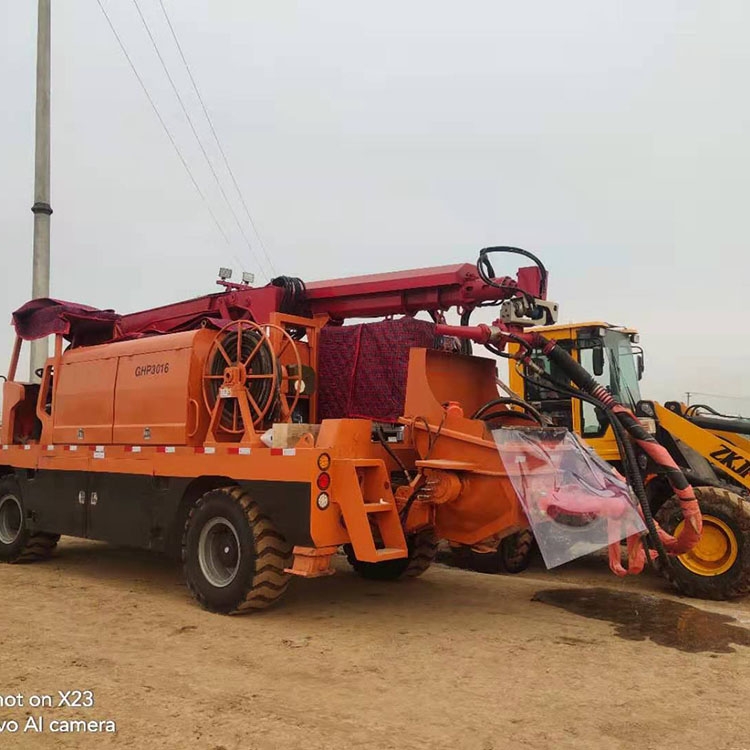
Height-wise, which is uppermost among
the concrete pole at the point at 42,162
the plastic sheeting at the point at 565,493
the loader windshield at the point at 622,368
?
the concrete pole at the point at 42,162

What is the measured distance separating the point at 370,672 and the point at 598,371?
499 cm

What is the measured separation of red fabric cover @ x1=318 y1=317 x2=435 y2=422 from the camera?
7.22m

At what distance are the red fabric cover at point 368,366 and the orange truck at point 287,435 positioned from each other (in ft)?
0.06

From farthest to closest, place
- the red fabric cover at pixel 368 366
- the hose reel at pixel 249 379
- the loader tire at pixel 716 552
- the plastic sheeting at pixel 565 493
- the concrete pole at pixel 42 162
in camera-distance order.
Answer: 1. the concrete pole at pixel 42 162
2. the loader tire at pixel 716 552
3. the red fabric cover at pixel 368 366
4. the hose reel at pixel 249 379
5. the plastic sheeting at pixel 565 493

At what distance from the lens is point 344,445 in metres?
6.22

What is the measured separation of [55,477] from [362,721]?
5.97 m

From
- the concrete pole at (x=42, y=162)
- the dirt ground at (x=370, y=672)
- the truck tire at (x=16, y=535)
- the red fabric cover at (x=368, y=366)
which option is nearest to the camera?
the dirt ground at (x=370, y=672)

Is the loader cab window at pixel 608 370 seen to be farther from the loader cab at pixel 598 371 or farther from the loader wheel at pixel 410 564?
the loader wheel at pixel 410 564

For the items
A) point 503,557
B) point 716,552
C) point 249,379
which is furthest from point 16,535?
point 716,552

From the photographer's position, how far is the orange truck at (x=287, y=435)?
20.0 ft

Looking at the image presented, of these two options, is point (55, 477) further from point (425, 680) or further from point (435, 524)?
point (425, 680)

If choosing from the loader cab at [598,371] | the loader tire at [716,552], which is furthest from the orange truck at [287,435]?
the loader tire at [716,552]

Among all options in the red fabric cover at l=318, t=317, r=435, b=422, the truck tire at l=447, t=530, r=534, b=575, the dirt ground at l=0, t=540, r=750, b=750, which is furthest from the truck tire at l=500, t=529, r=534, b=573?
the red fabric cover at l=318, t=317, r=435, b=422

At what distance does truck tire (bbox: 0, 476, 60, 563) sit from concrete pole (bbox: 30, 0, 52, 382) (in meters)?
5.66
